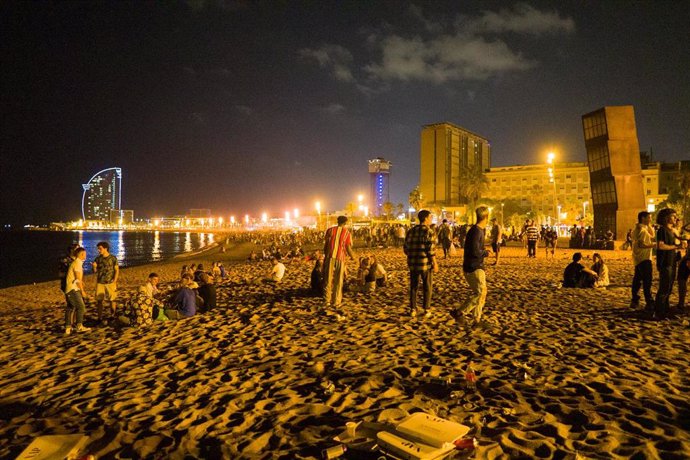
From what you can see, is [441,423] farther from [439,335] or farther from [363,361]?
[439,335]

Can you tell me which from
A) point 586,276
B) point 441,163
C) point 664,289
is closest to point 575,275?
point 586,276

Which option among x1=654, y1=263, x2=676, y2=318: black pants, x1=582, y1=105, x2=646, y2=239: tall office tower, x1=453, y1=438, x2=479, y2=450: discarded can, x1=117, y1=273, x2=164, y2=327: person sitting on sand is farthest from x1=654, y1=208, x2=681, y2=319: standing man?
x1=582, y1=105, x2=646, y2=239: tall office tower

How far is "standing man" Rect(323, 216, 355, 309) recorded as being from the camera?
799 cm

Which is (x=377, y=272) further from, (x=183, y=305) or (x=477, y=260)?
(x=183, y=305)

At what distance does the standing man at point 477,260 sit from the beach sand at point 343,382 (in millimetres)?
470

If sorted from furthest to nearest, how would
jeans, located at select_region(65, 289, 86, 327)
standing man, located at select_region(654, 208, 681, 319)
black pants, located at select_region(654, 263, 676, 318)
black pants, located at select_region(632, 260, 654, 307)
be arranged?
jeans, located at select_region(65, 289, 86, 327), black pants, located at select_region(632, 260, 654, 307), black pants, located at select_region(654, 263, 676, 318), standing man, located at select_region(654, 208, 681, 319)

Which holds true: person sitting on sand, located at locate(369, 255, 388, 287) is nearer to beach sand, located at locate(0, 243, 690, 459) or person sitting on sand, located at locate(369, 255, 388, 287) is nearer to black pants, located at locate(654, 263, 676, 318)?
beach sand, located at locate(0, 243, 690, 459)

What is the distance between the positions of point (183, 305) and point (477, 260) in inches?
228

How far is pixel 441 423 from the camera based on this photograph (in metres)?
3.21

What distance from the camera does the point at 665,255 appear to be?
681 centimetres

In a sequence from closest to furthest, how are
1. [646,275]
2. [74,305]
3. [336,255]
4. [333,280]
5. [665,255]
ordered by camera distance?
[665,255] < [646,275] < [74,305] < [336,255] < [333,280]

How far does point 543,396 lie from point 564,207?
11016 centimetres

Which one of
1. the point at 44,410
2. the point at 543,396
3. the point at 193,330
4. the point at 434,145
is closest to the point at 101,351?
the point at 193,330

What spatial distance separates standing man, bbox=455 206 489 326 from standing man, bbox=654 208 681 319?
3.00m
